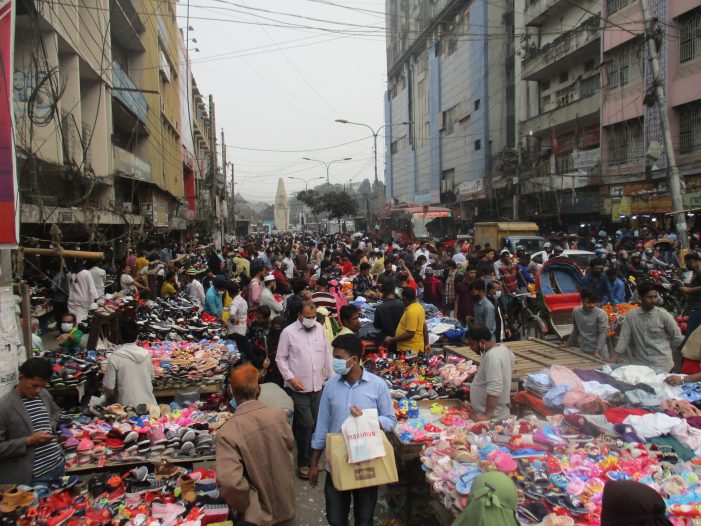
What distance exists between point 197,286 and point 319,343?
307 inches

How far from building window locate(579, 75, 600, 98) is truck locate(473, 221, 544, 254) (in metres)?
9.32

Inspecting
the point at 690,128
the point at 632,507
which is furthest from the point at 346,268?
the point at 632,507

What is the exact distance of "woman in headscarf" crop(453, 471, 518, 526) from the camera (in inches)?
107

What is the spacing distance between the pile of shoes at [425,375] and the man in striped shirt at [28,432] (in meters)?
3.41

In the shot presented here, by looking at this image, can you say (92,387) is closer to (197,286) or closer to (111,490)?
(111,490)

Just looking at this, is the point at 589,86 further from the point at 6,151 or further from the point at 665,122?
the point at 6,151

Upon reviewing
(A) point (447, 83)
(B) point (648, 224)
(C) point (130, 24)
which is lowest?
(B) point (648, 224)

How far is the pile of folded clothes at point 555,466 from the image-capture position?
11.4 ft

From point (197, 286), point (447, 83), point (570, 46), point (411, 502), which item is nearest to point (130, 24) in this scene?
point (197, 286)

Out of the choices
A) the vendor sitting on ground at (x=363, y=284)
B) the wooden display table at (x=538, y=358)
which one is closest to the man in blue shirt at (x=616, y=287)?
the wooden display table at (x=538, y=358)

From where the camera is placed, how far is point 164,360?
733cm

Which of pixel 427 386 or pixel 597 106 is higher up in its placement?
pixel 597 106

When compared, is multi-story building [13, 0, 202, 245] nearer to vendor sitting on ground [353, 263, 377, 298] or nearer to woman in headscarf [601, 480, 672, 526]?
vendor sitting on ground [353, 263, 377, 298]

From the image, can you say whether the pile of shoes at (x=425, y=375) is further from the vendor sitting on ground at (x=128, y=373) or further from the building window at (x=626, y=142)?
the building window at (x=626, y=142)
